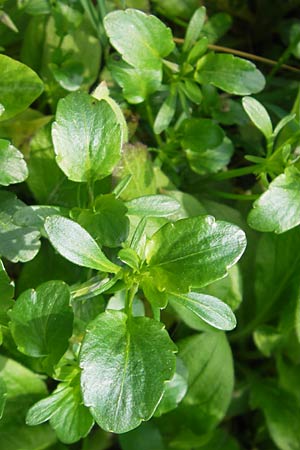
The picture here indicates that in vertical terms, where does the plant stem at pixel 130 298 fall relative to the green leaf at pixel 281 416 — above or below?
above

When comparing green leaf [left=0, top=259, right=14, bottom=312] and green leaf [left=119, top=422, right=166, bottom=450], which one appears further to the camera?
green leaf [left=119, top=422, right=166, bottom=450]

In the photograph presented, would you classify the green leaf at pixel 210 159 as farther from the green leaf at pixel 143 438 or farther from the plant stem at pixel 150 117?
the green leaf at pixel 143 438

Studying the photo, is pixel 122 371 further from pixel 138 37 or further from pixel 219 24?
pixel 219 24

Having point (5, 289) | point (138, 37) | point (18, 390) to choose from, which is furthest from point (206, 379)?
point (138, 37)

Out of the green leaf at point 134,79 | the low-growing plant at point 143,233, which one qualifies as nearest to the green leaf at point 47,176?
the low-growing plant at point 143,233

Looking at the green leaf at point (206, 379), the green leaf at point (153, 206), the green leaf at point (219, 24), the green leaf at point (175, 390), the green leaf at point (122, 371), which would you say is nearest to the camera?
the green leaf at point (122, 371)

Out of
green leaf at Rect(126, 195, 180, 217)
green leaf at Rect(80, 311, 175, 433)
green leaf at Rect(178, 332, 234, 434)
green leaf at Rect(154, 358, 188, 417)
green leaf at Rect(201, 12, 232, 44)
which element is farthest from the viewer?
green leaf at Rect(201, 12, 232, 44)

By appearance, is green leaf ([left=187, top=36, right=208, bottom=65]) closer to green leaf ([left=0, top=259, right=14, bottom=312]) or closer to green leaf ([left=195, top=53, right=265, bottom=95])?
green leaf ([left=195, top=53, right=265, bottom=95])

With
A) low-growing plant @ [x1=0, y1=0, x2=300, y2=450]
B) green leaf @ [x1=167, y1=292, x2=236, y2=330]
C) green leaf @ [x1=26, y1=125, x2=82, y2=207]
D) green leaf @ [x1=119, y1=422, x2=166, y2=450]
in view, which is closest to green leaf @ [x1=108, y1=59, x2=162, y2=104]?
low-growing plant @ [x1=0, y1=0, x2=300, y2=450]

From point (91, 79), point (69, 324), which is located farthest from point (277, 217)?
point (91, 79)
